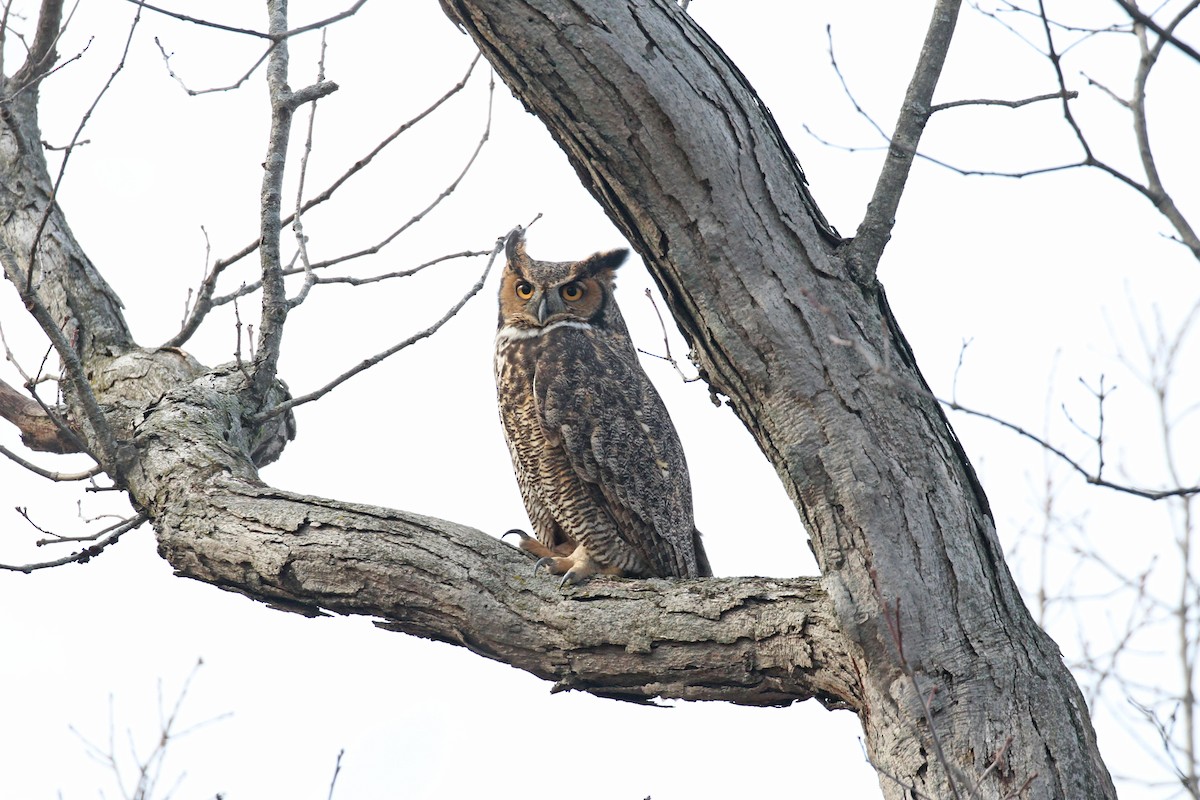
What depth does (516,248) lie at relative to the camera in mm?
4980

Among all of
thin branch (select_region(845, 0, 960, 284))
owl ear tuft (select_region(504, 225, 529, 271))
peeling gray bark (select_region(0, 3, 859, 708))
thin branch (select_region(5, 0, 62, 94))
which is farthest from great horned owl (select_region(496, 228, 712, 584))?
thin branch (select_region(5, 0, 62, 94))

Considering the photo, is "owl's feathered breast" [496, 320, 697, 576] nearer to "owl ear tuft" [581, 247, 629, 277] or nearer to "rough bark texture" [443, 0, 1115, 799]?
"owl ear tuft" [581, 247, 629, 277]

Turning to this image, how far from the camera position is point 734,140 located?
248 cm

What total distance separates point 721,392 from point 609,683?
2.94 ft

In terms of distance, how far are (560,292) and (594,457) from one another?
0.95 m

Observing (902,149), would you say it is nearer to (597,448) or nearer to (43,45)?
(597,448)

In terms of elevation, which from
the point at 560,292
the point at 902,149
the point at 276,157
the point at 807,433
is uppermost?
the point at 560,292

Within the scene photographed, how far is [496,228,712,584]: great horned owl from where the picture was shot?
4059 mm

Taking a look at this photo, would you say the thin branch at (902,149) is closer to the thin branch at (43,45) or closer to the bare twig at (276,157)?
the bare twig at (276,157)

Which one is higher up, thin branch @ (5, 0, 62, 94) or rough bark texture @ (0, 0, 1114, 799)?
thin branch @ (5, 0, 62, 94)

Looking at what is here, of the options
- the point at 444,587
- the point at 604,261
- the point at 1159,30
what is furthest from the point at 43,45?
the point at 1159,30

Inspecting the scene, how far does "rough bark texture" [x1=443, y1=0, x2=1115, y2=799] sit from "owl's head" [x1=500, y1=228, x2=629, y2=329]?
7.01 ft

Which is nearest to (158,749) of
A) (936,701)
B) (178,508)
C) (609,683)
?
(178,508)

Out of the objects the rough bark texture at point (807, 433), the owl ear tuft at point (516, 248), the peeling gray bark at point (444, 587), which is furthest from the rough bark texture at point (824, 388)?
the owl ear tuft at point (516, 248)
